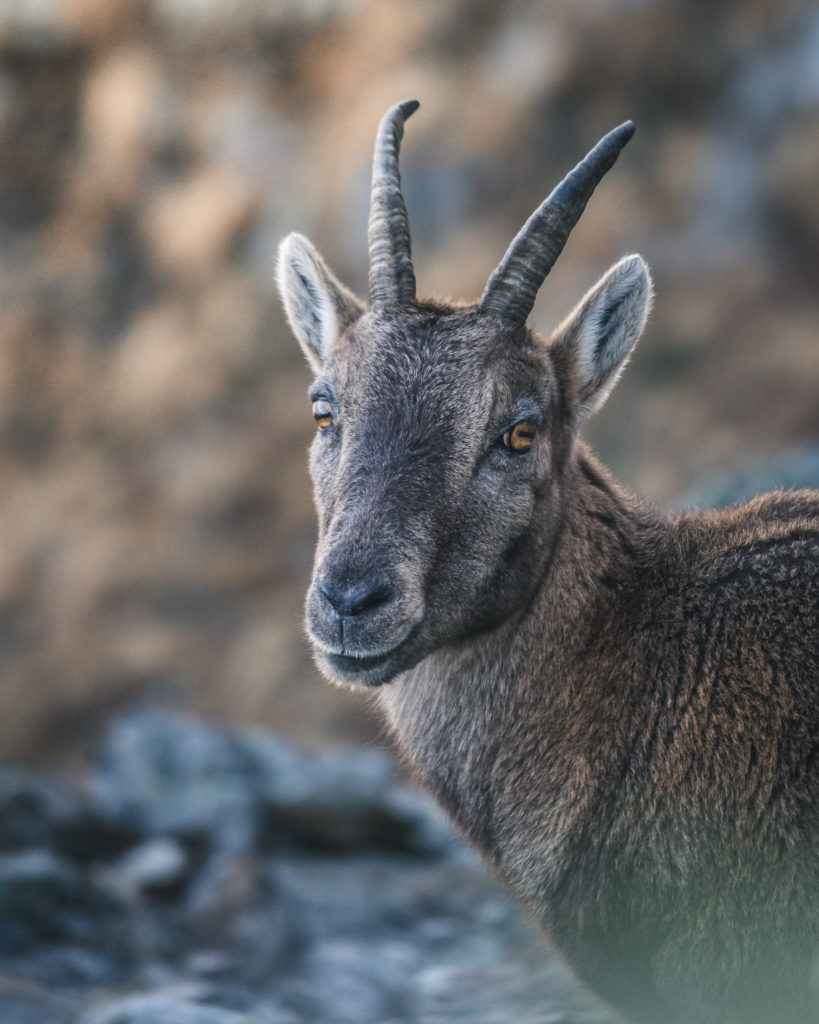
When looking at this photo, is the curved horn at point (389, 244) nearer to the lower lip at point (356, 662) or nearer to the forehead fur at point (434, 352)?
the forehead fur at point (434, 352)

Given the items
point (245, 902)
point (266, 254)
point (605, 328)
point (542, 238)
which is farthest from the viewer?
point (266, 254)

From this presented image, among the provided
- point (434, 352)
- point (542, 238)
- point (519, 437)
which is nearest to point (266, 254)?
point (542, 238)

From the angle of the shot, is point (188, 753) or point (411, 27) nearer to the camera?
point (188, 753)

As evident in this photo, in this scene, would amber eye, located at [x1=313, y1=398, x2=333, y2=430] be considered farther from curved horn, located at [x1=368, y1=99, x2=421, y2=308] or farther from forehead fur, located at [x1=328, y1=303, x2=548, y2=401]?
curved horn, located at [x1=368, y1=99, x2=421, y2=308]

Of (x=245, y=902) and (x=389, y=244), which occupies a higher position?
(x=389, y=244)

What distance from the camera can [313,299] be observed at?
636cm

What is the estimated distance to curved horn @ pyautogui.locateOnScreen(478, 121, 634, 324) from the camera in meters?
5.35

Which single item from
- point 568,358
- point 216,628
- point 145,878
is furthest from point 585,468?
point 216,628

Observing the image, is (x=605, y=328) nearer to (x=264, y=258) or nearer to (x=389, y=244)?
(x=389, y=244)

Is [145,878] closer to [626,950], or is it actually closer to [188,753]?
[188,753]

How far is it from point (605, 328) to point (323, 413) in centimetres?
149

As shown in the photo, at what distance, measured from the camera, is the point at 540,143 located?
640 inches

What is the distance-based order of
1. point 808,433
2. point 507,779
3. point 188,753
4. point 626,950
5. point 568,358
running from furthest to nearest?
point 808,433
point 188,753
point 568,358
point 507,779
point 626,950

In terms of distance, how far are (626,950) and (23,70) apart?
16354 mm
